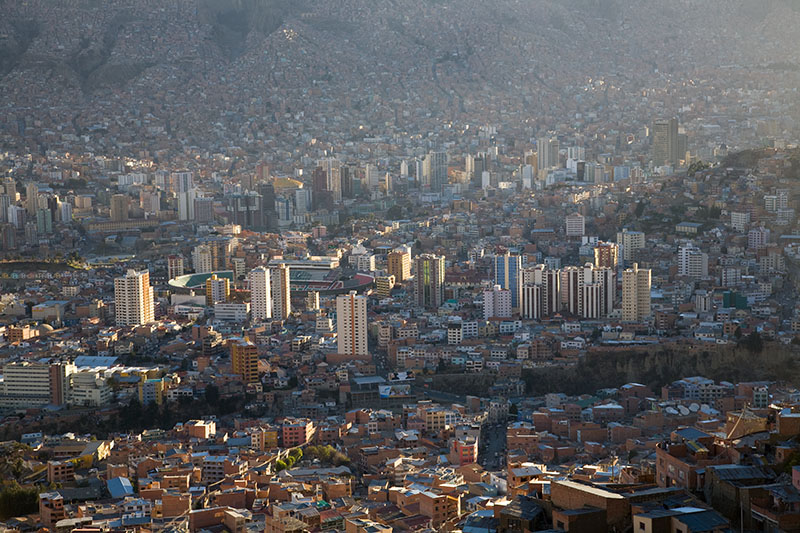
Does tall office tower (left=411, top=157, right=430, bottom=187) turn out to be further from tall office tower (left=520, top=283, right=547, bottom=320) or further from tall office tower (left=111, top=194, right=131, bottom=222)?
tall office tower (left=520, top=283, right=547, bottom=320)

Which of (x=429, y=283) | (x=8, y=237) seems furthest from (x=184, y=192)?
(x=429, y=283)

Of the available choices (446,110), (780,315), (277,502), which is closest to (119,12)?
(446,110)

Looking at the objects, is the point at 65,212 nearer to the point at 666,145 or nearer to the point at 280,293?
the point at 280,293

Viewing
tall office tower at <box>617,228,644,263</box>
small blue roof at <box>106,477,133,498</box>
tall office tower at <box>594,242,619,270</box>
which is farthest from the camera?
tall office tower at <box>617,228,644,263</box>

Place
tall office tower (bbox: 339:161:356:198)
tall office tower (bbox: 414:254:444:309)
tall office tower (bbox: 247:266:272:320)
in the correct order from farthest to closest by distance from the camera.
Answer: tall office tower (bbox: 339:161:356:198)
tall office tower (bbox: 414:254:444:309)
tall office tower (bbox: 247:266:272:320)

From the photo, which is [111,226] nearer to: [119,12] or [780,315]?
[780,315]

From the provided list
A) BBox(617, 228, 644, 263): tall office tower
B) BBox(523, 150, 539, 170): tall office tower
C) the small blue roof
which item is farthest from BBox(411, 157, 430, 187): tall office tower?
the small blue roof
